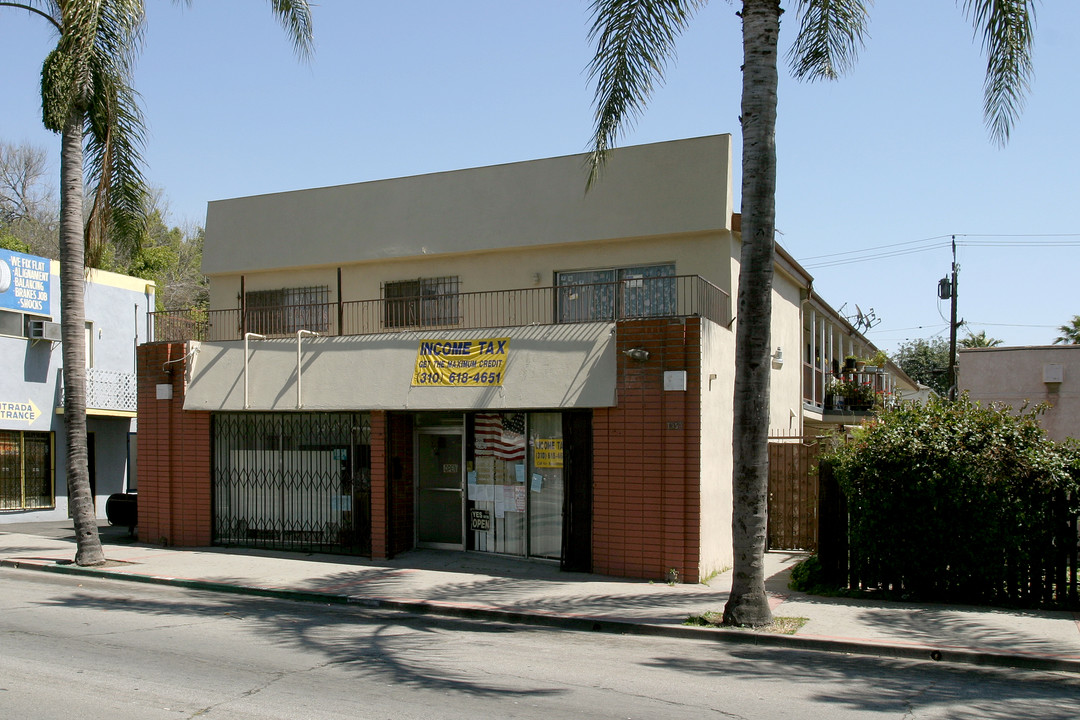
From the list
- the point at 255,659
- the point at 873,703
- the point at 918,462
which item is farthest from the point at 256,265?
the point at 873,703

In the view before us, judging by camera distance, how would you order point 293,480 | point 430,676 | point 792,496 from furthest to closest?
point 293,480, point 792,496, point 430,676

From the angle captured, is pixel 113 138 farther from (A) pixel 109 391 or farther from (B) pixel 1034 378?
(B) pixel 1034 378

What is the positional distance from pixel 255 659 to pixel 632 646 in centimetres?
393

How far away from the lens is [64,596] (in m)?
12.2

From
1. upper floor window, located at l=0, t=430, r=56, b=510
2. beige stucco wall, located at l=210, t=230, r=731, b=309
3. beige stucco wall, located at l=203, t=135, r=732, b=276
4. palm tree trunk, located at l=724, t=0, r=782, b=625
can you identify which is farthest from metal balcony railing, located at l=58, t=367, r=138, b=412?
palm tree trunk, located at l=724, t=0, r=782, b=625

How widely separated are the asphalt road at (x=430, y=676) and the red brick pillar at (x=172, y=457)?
19.1 ft

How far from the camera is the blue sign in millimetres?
23094

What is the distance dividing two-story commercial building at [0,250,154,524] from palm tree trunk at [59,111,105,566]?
9.07m

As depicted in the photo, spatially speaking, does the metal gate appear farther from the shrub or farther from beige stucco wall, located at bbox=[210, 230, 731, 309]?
the shrub

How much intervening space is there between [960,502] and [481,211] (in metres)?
9.84

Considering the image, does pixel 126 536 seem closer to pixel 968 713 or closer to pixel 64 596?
pixel 64 596

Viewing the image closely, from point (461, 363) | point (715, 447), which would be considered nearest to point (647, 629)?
point (715, 447)

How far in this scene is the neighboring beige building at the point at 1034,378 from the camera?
65.6 ft

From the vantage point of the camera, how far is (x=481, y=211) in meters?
16.9
